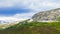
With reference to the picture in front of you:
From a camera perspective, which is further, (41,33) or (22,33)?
(22,33)

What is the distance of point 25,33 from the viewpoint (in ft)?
446

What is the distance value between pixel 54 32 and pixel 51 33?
166 inches

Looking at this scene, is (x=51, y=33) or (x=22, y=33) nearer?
(x=51, y=33)

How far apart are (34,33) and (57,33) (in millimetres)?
16008

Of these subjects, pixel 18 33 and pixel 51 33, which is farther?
pixel 18 33

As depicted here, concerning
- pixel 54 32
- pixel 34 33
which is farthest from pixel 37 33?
pixel 54 32

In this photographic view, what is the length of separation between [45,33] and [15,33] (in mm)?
22631

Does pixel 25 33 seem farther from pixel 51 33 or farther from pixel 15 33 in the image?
pixel 51 33

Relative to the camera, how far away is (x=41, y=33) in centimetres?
12875

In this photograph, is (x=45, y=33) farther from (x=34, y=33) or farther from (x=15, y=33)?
(x=15, y=33)

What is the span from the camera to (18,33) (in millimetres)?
137875

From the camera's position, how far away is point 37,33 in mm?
130125

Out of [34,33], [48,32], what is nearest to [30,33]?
[34,33]

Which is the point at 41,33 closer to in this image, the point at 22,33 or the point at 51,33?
the point at 51,33
